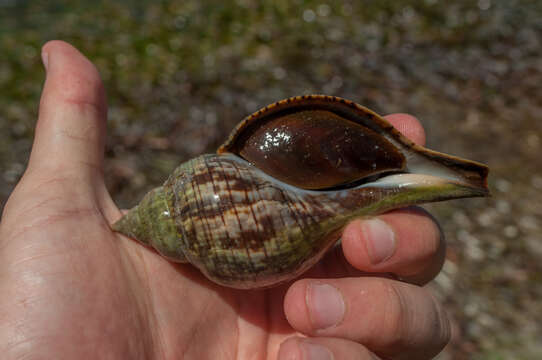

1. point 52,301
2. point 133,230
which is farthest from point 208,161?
point 52,301

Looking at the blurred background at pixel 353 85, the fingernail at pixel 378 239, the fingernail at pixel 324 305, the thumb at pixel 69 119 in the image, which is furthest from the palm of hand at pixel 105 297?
the blurred background at pixel 353 85

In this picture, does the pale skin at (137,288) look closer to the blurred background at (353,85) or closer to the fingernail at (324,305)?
the fingernail at (324,305)

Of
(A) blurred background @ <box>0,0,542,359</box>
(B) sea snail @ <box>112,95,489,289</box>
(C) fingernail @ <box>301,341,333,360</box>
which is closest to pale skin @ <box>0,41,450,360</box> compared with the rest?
(C) fingernail @ <box>301,341,333,360</box>

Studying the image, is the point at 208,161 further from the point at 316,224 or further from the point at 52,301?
the point at 52,301

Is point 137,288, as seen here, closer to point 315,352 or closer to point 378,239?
point 315,352

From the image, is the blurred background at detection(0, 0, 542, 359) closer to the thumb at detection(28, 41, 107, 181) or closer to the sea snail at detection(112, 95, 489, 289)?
the sea snail at detection(112, 95, 489, 289)

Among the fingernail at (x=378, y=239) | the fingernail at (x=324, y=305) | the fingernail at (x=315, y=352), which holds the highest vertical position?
the fingernail at (x=378, y=239)
